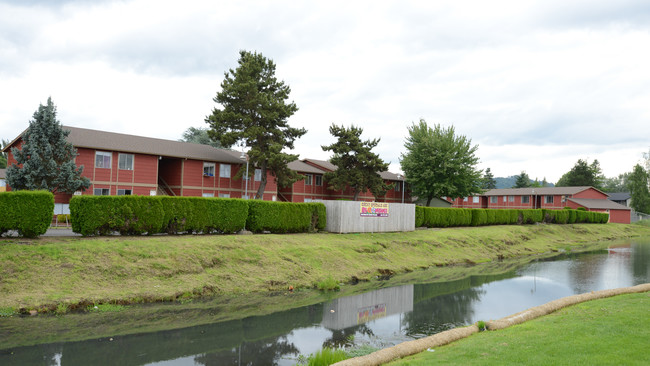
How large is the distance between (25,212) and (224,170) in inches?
994

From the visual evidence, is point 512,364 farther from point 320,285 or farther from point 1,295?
point 1,295

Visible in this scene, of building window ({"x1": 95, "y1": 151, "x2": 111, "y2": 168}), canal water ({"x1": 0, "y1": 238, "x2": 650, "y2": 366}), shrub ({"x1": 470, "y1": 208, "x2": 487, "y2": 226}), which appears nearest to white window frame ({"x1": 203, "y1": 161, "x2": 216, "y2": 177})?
building window ({"x1": 95, "y1": 151, "x2": 111, "y2": 168})

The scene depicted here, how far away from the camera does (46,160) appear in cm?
3067

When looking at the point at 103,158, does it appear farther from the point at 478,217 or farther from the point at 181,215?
the point at 478,217

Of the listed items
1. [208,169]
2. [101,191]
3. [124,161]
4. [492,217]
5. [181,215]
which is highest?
[124,161]

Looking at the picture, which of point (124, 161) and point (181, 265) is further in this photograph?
point (124, 161)

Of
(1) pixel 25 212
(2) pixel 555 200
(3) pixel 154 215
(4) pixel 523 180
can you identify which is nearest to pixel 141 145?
(3) pixel 154 215

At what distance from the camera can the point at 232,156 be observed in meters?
42.7

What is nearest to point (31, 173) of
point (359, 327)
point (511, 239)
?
point (359, 327)

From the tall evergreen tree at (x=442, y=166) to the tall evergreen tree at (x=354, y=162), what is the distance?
22.5 feet

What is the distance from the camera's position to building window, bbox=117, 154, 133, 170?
115 feet

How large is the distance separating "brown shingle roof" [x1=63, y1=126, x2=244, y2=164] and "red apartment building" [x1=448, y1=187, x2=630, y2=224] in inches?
1558

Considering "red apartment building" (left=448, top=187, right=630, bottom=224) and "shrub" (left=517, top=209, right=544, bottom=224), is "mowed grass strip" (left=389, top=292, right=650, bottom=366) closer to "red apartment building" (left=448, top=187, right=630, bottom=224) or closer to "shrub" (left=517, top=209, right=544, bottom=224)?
"shrub" (left=517, top=209, right=544, bottom=224)

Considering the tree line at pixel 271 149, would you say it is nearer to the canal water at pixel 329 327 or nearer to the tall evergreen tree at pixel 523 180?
the canal water at pixel 329 327
